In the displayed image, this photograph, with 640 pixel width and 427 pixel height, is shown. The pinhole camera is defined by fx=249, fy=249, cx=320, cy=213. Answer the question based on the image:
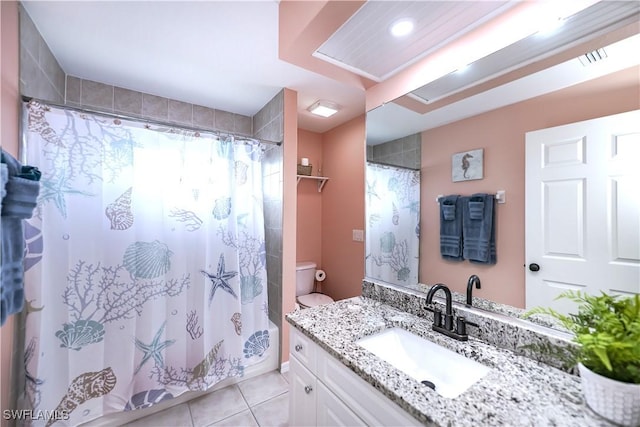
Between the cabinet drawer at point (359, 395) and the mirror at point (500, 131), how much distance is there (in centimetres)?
66

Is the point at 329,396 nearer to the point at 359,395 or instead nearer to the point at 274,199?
the point at 359,395

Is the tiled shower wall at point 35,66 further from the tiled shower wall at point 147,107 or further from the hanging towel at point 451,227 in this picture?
the hanging towel at point 451,227

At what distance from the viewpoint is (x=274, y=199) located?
7.16 feet

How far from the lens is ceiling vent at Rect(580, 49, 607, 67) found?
2.86 feet

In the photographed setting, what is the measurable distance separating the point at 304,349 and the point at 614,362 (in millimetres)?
1002

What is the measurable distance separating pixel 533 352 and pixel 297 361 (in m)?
0.95

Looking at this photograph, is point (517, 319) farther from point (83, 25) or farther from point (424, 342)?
point (83, 25)

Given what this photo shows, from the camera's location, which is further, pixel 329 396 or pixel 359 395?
pixel 329 396

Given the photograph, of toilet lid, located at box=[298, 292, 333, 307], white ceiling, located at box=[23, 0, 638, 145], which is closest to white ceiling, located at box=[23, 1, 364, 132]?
white ceiling, located at box=[23, 0, 638, 145]

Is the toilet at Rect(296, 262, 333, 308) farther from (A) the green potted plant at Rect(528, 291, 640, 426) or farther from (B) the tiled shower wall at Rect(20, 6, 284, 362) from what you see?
(A) the green potted plant at Rect(528, 291, 640, 426)

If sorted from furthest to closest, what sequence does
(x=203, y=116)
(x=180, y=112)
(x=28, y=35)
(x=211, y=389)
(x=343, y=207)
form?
(x=343, y=207) → (x=203, y=116) → (x=180, y=112) → (x=211, y=389) → (x=28, y=35)

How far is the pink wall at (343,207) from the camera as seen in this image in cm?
252

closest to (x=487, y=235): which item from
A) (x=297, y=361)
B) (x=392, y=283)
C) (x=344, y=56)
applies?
(x=392, y=283)

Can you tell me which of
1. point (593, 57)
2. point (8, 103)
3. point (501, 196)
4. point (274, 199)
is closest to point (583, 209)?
point (501, 196)
